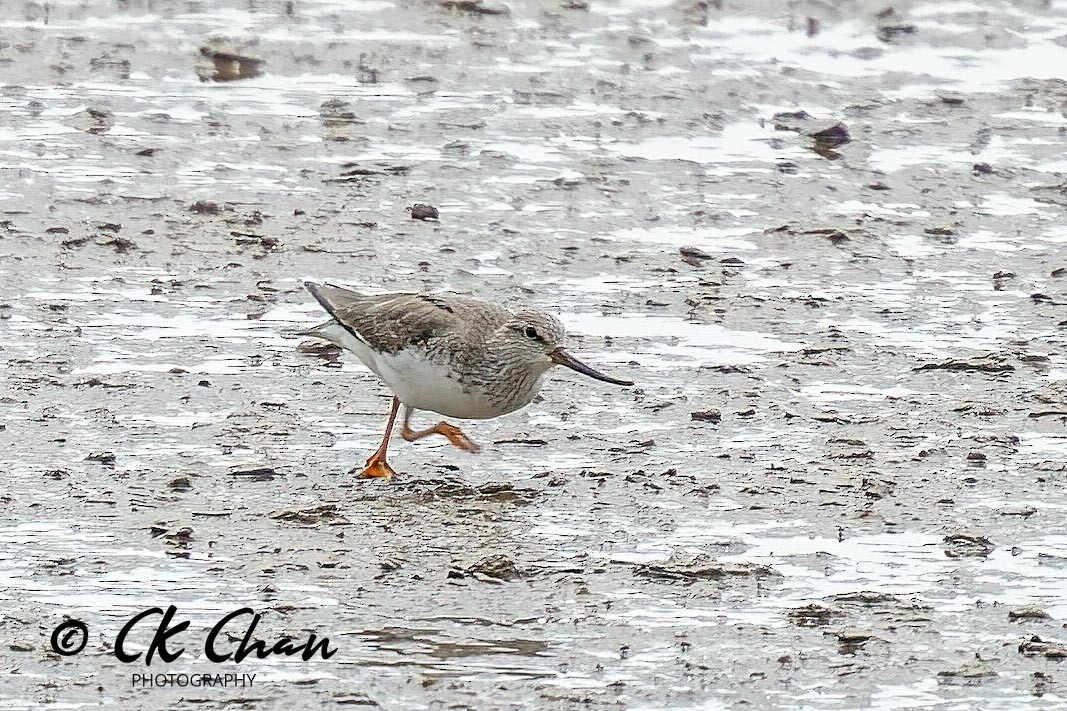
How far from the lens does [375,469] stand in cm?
827

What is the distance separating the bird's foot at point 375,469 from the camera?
8242 mm

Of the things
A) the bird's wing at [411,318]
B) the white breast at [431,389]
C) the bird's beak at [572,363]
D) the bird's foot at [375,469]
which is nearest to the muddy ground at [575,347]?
the bird's foot at [375,469]

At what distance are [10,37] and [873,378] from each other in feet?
26.6

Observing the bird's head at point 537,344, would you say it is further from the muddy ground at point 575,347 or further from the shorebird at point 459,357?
the muddy ground at point 575,347

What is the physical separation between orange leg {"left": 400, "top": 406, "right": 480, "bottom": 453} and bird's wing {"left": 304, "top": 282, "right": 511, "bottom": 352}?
364mm

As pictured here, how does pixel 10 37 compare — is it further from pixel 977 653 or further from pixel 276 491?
pixel 977 653

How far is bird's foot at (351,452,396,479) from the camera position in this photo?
8242 mm

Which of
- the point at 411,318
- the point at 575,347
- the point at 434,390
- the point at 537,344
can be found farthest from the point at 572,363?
the point at 575,347

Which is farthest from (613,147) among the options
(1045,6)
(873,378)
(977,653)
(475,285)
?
(977,653)
